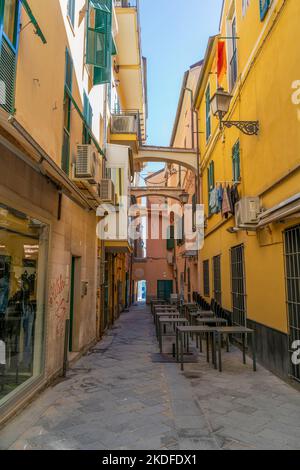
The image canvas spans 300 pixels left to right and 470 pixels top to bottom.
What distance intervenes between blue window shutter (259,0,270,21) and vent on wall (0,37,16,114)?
5.35 m

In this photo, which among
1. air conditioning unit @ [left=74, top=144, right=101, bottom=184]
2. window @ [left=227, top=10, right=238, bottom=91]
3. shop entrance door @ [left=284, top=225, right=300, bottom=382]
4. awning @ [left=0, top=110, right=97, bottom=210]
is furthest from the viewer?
window @ [left=227, top=10, right=238, bottom=91]

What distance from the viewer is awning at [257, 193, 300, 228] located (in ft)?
17.3

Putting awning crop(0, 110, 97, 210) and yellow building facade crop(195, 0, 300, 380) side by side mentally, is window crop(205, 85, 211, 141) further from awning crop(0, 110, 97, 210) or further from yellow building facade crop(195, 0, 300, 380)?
awning crop(0, 110, 97, 210)

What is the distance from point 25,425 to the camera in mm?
4223

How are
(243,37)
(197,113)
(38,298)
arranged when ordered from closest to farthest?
(38,298) < (243,37) < (197,113)

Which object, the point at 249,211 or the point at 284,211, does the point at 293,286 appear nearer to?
the point at 284,211

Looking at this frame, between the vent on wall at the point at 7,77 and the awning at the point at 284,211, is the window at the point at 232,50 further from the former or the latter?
the vent on wall at the point at 7,77

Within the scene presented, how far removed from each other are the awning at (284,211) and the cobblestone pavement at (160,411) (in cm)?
280

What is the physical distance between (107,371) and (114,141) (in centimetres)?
842

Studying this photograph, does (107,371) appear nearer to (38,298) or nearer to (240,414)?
(38,298)

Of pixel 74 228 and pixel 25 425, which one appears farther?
pixel 74 228

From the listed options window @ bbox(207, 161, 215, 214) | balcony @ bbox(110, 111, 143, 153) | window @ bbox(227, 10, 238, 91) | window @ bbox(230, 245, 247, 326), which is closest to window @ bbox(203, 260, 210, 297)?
window @ bbox(207, 161, 215, 214)

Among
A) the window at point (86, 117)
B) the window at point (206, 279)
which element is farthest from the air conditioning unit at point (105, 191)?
the window at point (206, 279)
